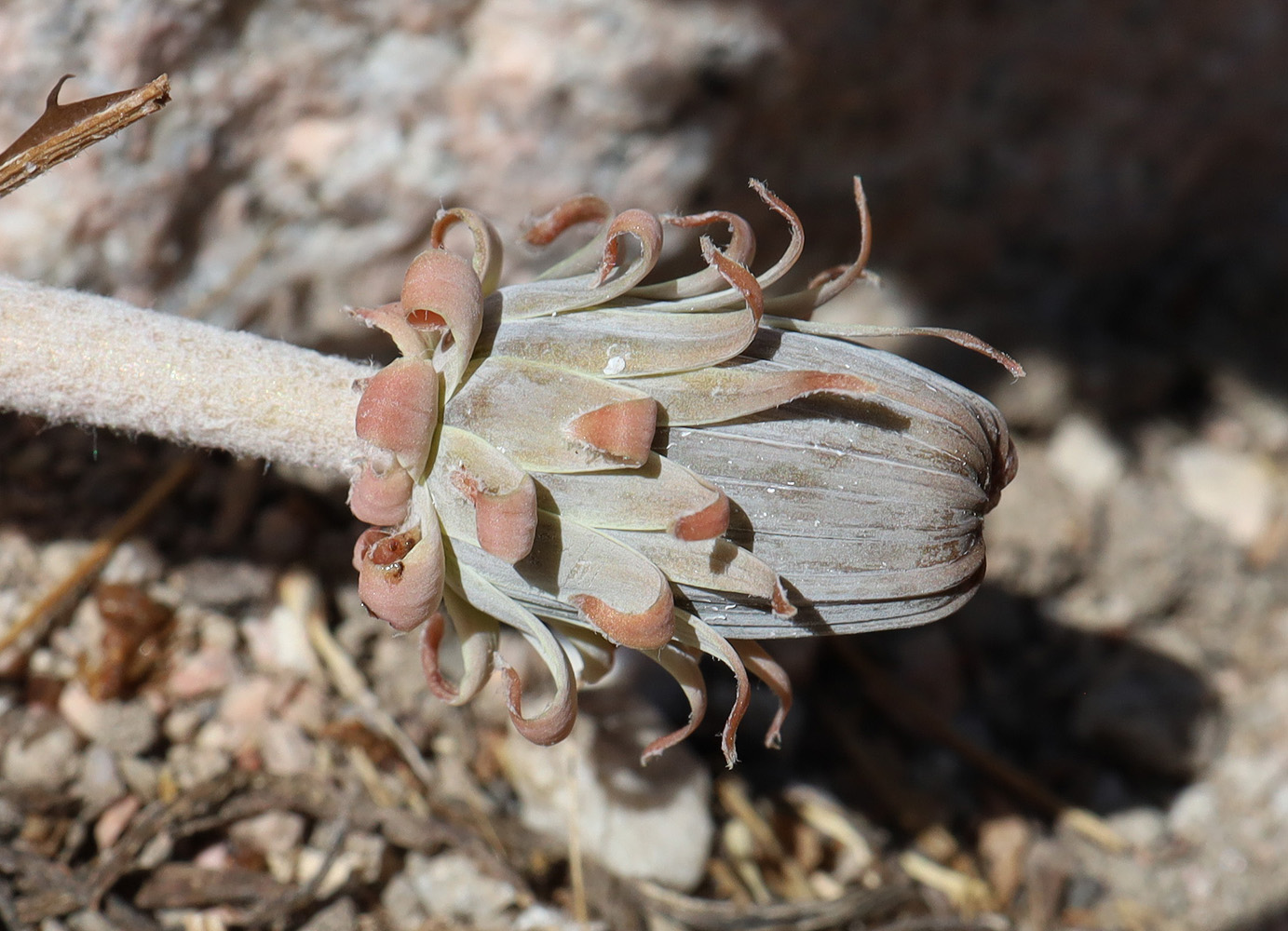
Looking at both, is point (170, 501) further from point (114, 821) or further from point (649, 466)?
point (649, 466)

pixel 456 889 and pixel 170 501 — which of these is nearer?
pixel 456 889

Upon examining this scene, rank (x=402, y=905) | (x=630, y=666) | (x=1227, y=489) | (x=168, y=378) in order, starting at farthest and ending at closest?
(x=1227, y=489) → (x=630, y=666) → (x=402, y=905) → (x=168, y=378)

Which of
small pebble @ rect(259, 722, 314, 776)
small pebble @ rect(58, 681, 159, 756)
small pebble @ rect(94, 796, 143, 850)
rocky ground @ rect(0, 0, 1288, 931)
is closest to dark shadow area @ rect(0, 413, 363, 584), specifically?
rocky ground @ rect(0, 0, 1288, 931)

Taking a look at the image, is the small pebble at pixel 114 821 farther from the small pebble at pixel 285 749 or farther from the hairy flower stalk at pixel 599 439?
the hairy flower stalk at pixel 599 439

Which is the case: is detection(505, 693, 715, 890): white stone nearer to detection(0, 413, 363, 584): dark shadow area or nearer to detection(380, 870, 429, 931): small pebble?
detection(380, 870, 429, 931): small pebble

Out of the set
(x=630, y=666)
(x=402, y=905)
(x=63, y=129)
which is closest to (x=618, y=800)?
(x=630, y=666)

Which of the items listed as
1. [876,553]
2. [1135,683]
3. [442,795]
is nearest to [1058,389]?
[1135,683]
